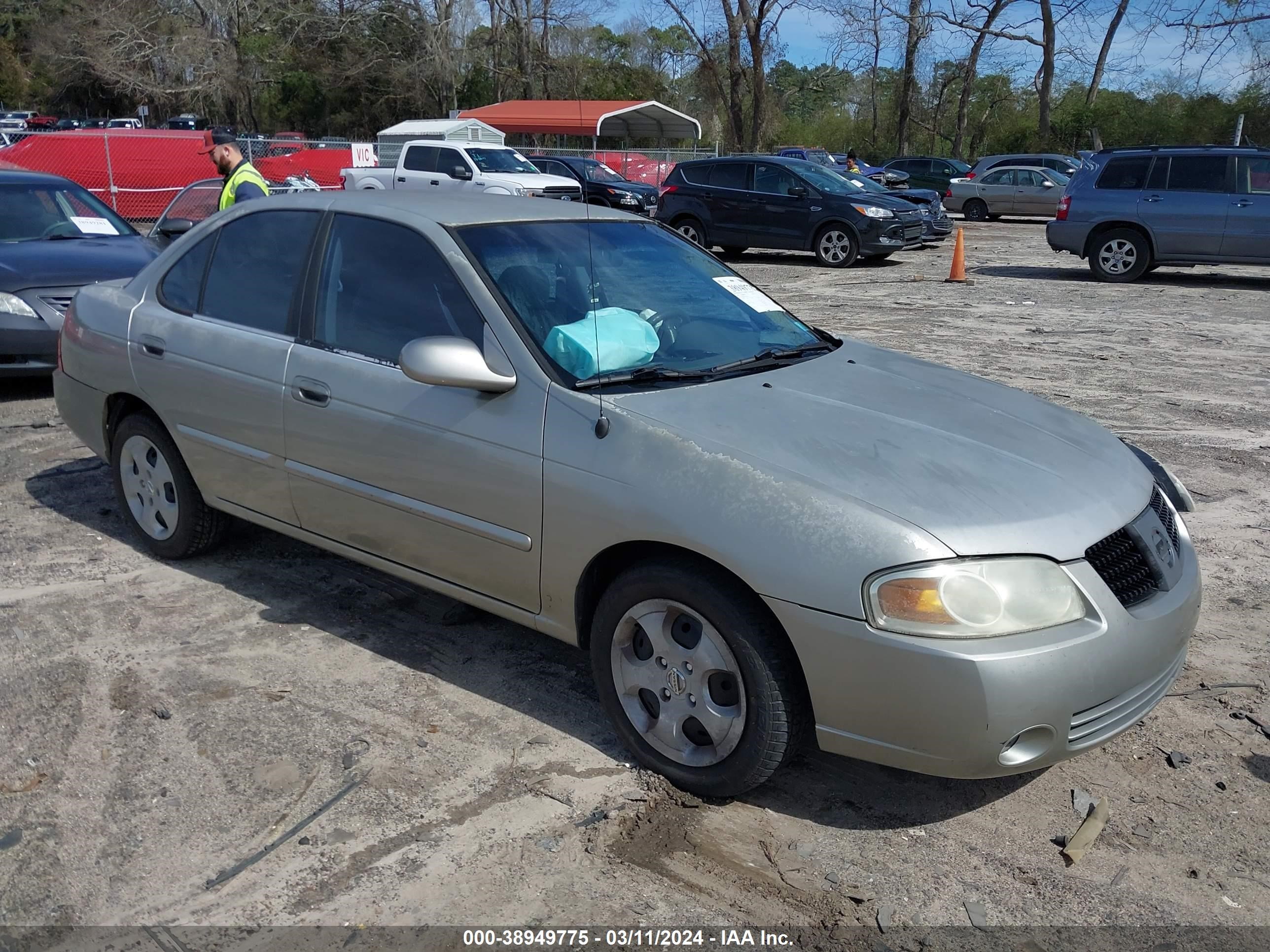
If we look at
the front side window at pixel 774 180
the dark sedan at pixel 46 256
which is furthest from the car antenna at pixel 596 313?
the front side window at pixel 774 180

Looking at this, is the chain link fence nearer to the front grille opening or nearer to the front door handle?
the front door handle

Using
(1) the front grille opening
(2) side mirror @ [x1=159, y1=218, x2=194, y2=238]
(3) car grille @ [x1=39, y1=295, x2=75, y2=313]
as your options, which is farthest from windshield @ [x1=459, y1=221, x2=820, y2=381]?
(2) side mirror @ [x1=159, y1=218, x2=194, y2=238]

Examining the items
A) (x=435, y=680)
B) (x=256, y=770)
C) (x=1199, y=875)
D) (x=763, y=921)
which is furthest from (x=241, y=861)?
(x=1199, y=875)

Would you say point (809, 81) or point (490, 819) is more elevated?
point (809, 81)

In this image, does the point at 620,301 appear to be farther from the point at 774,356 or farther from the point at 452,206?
the point at 452,206

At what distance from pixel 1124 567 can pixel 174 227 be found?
8726 millimetres

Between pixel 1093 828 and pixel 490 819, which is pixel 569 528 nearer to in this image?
pixel 490 819

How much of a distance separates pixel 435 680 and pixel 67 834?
4.17 feet

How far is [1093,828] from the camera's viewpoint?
10.4 ft

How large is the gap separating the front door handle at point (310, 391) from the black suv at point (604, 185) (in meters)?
20.0

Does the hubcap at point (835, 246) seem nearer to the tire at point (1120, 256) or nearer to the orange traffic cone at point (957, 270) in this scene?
the orange traffic cone at point (957, 270)

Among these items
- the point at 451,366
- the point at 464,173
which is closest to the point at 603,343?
the point at 451,366

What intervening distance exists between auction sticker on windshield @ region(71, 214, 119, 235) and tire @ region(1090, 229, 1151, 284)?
41.8 feet

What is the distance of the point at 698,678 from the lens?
10.4 feet
